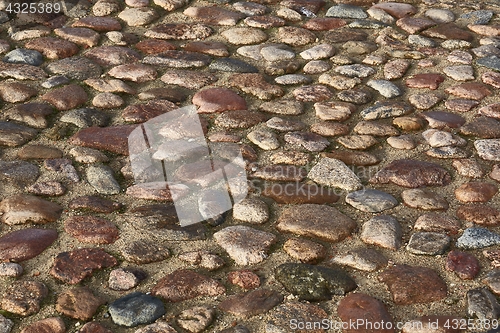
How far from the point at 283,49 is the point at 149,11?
0.88 metres

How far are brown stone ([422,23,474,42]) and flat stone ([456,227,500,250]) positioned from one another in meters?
1.76

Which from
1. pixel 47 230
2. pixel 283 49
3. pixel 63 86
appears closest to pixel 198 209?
pixel 47 230

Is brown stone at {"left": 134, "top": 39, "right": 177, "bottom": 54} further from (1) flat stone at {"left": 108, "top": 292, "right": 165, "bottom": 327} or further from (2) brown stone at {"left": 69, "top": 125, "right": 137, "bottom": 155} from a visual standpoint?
(1) flat stone at {"left": 108, "top": 292, "right": 165, "bottom": 327}

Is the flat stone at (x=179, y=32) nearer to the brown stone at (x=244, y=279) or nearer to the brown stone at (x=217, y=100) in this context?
the brown stone at (x=217, y=100)

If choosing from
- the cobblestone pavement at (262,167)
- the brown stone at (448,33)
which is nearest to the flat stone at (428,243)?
the cobblestone pavement at (262,167)

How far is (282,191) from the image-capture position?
280 cm

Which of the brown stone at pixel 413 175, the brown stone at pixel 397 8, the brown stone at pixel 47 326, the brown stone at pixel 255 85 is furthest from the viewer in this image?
the brown stone at pixel 397 8

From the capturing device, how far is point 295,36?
3.98 metres

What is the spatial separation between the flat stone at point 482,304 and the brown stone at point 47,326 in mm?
1208

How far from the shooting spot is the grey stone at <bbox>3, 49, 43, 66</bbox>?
3.68 metres

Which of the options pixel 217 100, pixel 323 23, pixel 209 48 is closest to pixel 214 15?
pixel 209 48

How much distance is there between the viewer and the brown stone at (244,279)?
2.32 m

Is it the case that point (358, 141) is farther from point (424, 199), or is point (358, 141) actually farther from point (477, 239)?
point (477, 239)

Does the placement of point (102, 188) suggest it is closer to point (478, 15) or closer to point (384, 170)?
point (384, 170)
